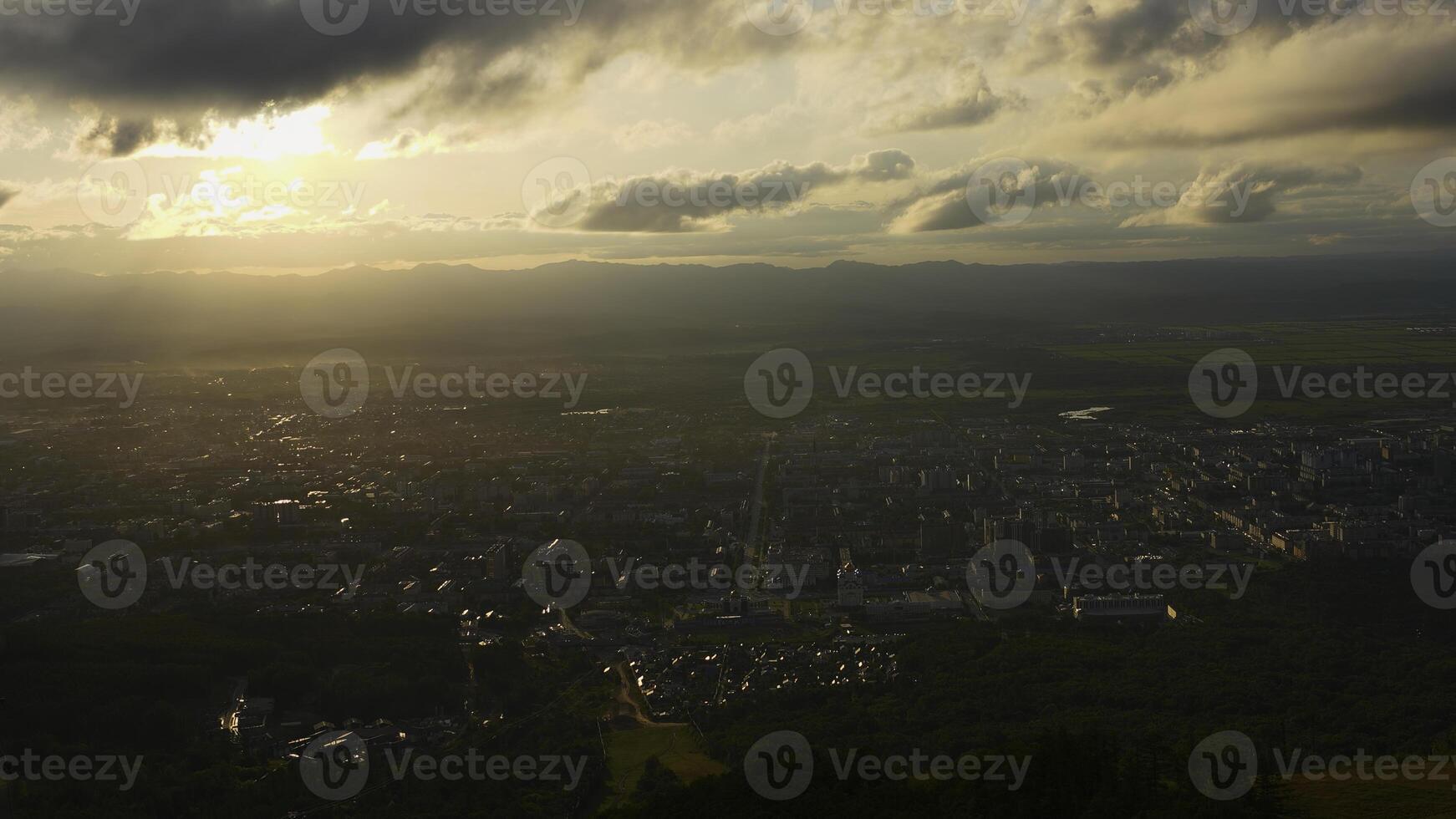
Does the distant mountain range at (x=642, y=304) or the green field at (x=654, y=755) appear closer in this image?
the green field at (x=654, y=755)

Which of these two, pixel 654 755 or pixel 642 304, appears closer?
pixel 654 755

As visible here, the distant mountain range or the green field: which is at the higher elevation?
the distant mountain range

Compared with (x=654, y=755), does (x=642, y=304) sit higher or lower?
higher

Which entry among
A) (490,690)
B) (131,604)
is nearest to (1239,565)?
(490,690)

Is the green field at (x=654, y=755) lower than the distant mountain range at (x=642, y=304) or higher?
lower

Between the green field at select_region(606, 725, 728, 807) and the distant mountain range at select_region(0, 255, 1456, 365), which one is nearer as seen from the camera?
the green field at select_region(606, 725, 728, 807)

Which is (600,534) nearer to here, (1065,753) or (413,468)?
(413,468)

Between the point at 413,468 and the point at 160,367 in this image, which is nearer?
the point at 413,468

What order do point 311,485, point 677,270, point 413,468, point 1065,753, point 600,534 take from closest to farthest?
1. point 1065,753
2. point 600,534
3. point 311,485
4. point 413,468
5. point 677,270
